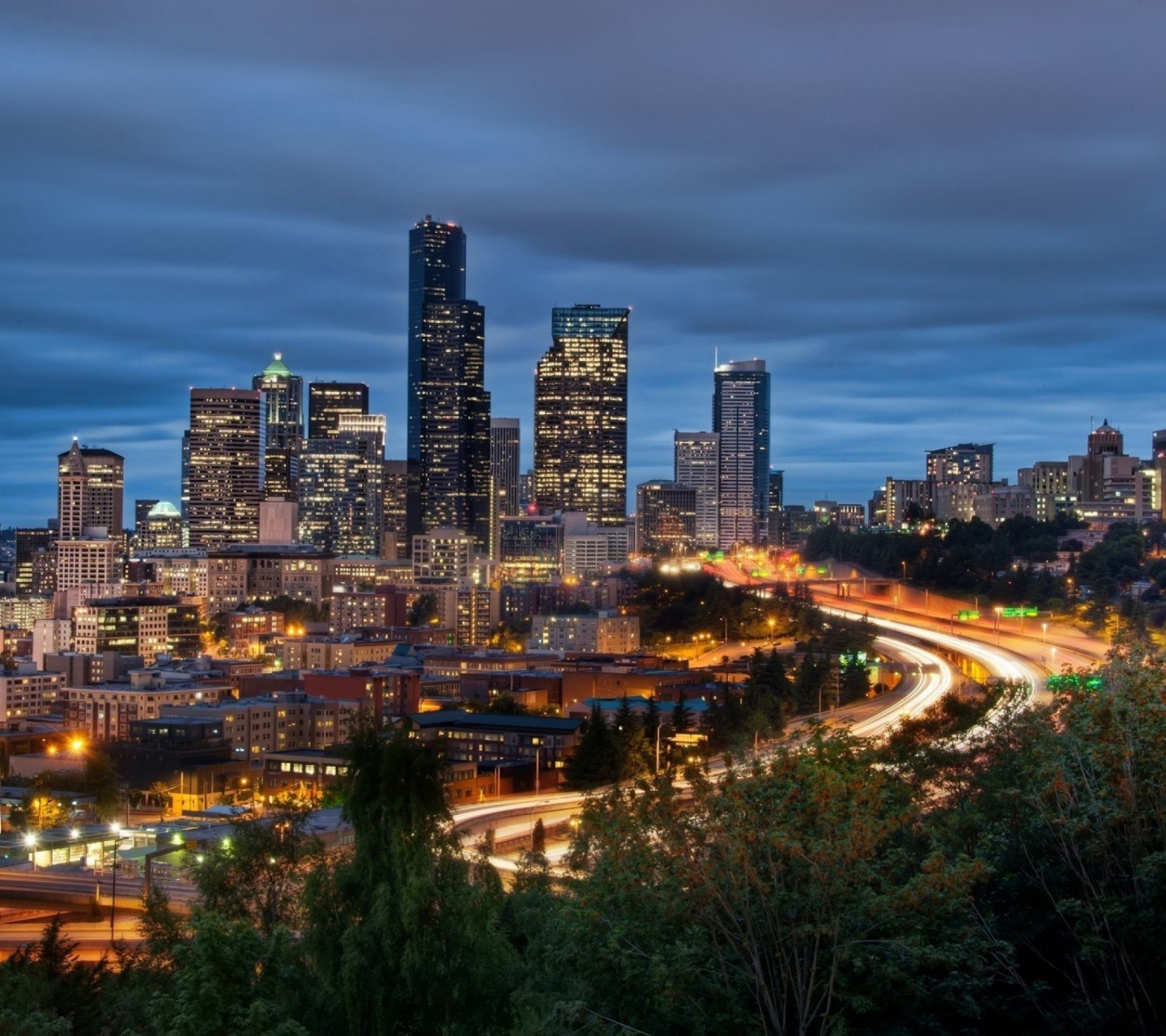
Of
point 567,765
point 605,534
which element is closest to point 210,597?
point 605,534

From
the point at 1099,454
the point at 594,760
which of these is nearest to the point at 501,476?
the point at 1099,454

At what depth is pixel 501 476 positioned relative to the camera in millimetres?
189000

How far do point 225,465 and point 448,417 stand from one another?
2413 cm

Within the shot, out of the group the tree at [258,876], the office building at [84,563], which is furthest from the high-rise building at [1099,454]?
the tree at [258,876]

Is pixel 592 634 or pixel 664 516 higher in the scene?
pixel 664 516

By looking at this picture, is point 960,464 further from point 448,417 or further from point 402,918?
point 402,918

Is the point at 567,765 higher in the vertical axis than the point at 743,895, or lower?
lower

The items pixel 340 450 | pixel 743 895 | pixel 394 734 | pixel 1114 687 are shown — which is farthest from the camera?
pixel 340 450

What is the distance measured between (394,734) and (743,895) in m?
4.56

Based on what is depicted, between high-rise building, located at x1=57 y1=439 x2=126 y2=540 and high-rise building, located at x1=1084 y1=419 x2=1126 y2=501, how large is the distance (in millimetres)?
84618

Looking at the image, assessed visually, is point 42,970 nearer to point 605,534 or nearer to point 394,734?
point 394,734

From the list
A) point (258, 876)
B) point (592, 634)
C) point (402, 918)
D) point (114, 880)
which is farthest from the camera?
point (592, 634)

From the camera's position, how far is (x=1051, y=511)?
119375mm

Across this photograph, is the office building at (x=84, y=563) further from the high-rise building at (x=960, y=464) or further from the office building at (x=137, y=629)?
the high-rise building at (x=960, y=464)
